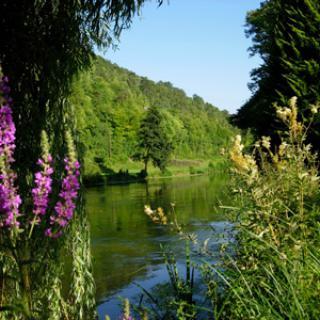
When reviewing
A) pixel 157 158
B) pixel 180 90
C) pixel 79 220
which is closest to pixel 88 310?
pixel 79 220

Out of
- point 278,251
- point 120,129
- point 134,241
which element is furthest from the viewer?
point 120,129

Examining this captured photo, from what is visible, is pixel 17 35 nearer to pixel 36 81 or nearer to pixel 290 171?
pixel 36 81

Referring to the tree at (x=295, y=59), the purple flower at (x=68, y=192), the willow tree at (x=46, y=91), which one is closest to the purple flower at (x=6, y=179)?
the purple flower at (x=68, y=192)

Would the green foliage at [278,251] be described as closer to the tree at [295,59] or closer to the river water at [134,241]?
the river water at [134,241]

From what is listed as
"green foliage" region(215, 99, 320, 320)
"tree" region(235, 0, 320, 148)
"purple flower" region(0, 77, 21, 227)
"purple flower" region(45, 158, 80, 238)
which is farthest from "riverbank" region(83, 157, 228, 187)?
"purple flower" region(0, 77, 21, 227)

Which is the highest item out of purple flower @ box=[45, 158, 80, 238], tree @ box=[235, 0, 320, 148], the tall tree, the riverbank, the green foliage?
tree @ box=[235, 0, 320, 148]

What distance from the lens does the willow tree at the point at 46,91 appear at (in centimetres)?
584

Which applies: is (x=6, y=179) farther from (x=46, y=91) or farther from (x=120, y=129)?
(x=120, y=129)

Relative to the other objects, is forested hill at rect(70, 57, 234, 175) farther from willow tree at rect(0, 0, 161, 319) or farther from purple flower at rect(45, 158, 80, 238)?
purple flower at rect(45, 158, 80, 238)

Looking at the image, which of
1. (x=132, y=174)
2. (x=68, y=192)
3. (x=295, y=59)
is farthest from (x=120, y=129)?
(x=68, y=192)

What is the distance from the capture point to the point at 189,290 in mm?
3551

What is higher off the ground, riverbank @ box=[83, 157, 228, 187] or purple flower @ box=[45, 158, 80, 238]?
purple flower @ box=[45, 158, 80, 238]

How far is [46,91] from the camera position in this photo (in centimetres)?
627

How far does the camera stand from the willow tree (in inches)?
230
